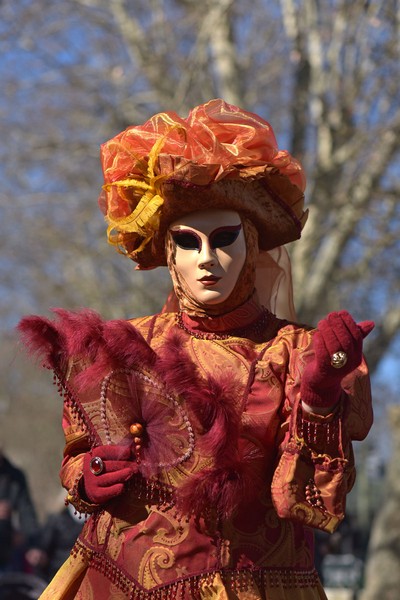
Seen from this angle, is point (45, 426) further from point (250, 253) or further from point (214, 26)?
point (250, 253)

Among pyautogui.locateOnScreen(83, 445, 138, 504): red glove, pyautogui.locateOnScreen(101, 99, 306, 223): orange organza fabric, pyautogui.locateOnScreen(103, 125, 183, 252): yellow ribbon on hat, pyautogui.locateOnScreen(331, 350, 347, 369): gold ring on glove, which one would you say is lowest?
pyautogui.locateOnScreen(83, 445, 138, 504): red glove

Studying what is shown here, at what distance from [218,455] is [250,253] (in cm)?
66

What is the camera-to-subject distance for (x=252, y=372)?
3518 mm

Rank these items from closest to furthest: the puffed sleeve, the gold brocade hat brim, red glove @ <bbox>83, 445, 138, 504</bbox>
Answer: the puffed sleeve < red glove @ <bbox>83, 445, 138, 504</bbox> < the gold brocade hat brim

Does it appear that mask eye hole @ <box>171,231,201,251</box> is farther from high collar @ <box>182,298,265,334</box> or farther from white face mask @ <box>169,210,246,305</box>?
high collar @ <box>182,298,265,334</box>

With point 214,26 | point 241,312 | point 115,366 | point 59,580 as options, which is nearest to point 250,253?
point 241,312

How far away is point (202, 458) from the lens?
3.43 m

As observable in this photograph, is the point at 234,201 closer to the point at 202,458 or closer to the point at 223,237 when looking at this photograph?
the point at 223,237

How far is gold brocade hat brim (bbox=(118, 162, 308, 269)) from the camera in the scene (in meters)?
3.61

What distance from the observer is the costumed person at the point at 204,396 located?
331 centimetres

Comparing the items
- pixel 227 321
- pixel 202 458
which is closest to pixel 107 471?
pixel 202 458

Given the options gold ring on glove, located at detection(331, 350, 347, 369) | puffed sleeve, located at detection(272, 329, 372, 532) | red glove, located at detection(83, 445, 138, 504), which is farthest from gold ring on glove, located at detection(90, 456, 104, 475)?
gold ring on glove, located at detection(331, 350, 347, 369)

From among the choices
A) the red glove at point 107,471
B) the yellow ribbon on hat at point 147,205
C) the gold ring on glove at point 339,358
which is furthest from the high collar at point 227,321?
the gold ring on glove at point 339,358

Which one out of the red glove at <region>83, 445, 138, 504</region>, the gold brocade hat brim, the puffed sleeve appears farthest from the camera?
the gold brocade hat brim
